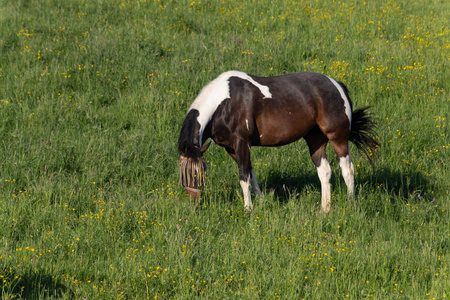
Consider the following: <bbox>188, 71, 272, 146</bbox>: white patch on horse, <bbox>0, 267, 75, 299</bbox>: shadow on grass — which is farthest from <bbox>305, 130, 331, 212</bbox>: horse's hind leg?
<bbox>0, 267, 75, 299</bbox>: shadow on grass

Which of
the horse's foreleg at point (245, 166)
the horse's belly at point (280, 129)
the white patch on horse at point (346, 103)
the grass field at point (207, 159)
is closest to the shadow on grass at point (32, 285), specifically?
the grass field at point (207, 159)

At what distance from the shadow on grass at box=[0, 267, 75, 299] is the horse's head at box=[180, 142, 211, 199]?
5.85 feet

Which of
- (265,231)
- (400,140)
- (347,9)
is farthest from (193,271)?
(347,9)

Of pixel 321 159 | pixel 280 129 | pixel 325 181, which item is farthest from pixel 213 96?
pixel 325 181

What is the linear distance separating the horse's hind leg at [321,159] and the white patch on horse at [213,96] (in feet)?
3.46

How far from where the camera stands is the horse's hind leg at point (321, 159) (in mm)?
6738

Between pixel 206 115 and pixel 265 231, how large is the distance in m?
1.56

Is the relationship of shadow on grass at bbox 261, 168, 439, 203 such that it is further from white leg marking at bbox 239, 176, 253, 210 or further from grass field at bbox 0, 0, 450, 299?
white leg marking at bbox 239, 176, 253, 210

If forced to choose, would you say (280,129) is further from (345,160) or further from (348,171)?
(348,171)

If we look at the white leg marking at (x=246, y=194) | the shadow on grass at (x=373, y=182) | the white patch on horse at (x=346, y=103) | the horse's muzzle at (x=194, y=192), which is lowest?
the shadow on grass at (x=373, y=182)

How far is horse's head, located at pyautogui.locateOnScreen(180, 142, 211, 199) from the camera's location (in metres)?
5.58

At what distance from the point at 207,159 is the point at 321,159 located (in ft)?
6.21

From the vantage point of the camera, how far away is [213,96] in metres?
6.12

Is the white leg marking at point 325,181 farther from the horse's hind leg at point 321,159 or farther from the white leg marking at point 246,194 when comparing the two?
the white leg marking at point 246,194
